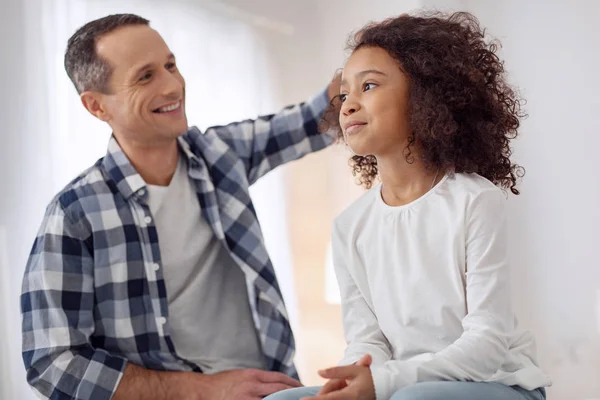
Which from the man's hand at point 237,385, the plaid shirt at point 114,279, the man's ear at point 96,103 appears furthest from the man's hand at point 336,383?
the man's ear at point 96,103

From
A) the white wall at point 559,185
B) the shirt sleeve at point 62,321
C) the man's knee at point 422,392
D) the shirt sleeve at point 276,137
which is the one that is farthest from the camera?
the white wall at point 559,185

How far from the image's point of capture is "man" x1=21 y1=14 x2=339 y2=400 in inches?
73.3

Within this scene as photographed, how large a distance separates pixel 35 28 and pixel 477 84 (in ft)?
5.17

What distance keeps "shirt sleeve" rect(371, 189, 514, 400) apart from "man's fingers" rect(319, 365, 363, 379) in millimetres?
32

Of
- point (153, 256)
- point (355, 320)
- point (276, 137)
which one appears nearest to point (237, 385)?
point (153, 256)

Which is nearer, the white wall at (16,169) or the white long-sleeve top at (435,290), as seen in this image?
the white long-sleeve top at (435,290)

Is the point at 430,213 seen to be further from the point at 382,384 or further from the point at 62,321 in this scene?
the point at 62,321

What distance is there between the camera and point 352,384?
47.3 inches

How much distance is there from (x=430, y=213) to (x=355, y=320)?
0.85ft

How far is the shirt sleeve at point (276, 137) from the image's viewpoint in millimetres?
2146

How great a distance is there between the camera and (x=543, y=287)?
2.47 meters

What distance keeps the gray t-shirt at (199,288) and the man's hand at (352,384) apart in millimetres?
816

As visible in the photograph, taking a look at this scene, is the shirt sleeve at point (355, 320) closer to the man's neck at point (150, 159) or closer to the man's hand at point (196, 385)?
the man's hand at point (196, 385)

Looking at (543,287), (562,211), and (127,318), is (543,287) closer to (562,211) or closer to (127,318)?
(562,211)
